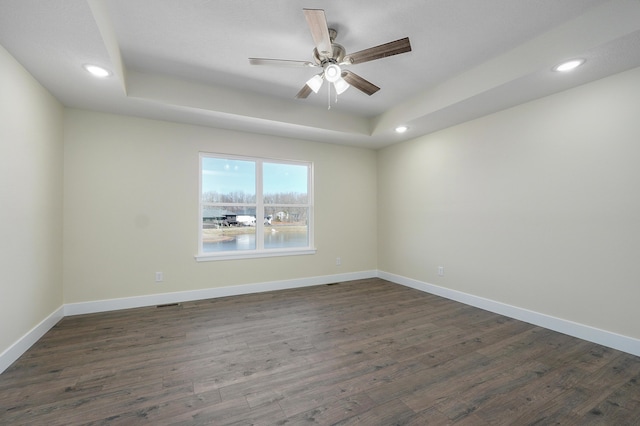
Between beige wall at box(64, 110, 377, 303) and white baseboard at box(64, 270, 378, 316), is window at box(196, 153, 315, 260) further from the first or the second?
white baseboard at box(64, 270, 378, 316)

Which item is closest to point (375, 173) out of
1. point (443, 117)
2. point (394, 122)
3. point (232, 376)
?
point (394, 122)

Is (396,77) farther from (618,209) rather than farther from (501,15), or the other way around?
(618,209)

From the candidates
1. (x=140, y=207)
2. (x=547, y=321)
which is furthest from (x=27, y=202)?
(x=547, y=321)

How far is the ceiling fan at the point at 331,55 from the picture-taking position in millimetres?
2054

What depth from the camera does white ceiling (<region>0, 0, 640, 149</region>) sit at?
214 cm

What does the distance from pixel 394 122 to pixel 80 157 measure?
410 cm

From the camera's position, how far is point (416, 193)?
15.5 ft

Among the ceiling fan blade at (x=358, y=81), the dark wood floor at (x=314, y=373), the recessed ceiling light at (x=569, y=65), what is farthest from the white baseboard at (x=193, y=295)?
the recessed ceiling light at (x=569, y=65)

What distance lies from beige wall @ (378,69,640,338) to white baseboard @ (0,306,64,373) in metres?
4.74

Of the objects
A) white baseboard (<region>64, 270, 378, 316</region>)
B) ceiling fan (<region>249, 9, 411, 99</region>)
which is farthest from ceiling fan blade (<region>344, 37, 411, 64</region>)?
white baseboard (<region>64, 270, 378, 316</region>)

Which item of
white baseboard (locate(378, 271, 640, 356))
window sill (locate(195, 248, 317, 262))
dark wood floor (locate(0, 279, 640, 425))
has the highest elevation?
window sill (locate(195, 248, 317, 262))

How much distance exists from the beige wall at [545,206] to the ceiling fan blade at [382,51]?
6.65 ft

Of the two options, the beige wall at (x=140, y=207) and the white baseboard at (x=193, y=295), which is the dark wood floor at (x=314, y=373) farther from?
the beige wall at (x=140, y=207)

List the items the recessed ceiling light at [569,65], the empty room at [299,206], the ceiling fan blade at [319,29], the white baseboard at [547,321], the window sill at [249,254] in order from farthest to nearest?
the window sill at [249,254] → the white baseboard at [547,321] → the recessed ceiling light at [569,65] → the empty room at [299,206] → the ceiling fan blade at [319,29]
